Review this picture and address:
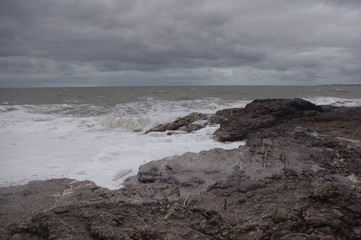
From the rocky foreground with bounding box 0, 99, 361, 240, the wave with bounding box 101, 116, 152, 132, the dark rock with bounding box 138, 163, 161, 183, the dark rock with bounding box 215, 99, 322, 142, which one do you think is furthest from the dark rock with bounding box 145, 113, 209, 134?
the dark rock with bounding box 138, 163, 161, 183

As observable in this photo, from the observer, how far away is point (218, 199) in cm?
391

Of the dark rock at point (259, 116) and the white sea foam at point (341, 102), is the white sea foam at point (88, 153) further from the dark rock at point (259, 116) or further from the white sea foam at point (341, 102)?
the white sea foam at point (341, 102)

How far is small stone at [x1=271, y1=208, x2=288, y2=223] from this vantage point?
131 inches

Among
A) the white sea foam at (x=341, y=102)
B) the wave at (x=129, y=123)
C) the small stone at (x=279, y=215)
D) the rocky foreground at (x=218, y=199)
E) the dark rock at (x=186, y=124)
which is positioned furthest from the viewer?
the white sea foam at (x=341, y=102)

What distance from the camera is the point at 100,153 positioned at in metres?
6.55

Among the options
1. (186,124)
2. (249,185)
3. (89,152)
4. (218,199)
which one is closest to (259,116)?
(186,124)

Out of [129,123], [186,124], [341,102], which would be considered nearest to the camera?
[186,124]

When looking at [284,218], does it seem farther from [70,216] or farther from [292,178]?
[70,216]

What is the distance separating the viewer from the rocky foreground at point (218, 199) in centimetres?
321

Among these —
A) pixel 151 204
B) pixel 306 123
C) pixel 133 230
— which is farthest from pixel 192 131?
pixel 133 230

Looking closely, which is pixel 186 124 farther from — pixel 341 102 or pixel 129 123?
pixel 341 102

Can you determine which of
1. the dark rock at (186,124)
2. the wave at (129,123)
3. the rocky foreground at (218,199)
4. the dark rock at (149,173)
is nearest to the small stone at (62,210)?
the rocky foreground at (218,199)

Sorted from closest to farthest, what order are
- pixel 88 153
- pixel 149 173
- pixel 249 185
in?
pixel 249 185 < pixel 149 173 < pixel 88 153

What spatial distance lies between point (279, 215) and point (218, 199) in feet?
2.52
